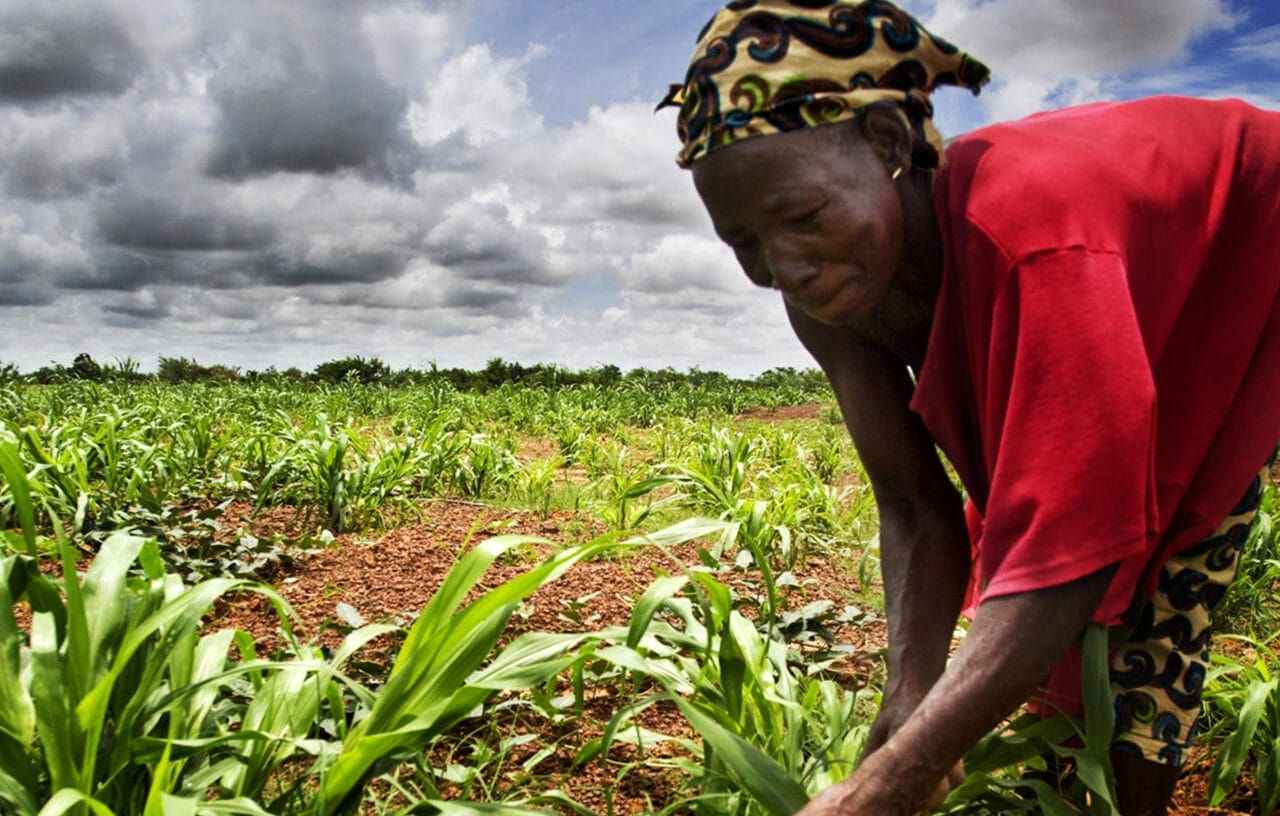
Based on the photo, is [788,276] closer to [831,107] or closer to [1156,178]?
[831,107]

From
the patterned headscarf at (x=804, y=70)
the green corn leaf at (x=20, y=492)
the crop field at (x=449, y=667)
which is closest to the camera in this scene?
the patterned headscarf at (x=804, y=70)

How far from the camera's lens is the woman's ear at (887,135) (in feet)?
3.63

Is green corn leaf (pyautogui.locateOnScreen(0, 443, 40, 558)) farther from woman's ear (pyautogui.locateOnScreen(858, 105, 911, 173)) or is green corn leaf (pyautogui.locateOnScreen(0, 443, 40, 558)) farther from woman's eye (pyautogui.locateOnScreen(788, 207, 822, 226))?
woman's ear (pyautogui.locateOnScreen(858, 105, 911, 173))

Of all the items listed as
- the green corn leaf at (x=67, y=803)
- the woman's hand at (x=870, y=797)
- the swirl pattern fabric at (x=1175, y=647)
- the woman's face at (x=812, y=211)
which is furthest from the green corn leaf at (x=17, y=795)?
the swirl pattern fabric at (x=1175, y=647)

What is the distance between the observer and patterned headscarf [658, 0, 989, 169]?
107cm

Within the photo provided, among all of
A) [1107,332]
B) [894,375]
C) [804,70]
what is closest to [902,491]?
[894,375]

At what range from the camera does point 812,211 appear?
1092mm

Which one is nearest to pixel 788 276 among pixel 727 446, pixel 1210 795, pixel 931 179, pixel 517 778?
pixel 931 179

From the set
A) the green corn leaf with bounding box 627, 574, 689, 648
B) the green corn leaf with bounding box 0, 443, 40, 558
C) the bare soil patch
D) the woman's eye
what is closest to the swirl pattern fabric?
the green corn leaf with bounding box 627, 574, 689, 648

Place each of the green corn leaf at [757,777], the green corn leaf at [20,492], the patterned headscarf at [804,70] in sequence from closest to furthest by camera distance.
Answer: the patterned headscarf at [804,70]
the green corn leaf at [757,777]
the green corn leaf at [20,492]

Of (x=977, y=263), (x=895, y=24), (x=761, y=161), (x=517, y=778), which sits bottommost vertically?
(x=517, y=778)

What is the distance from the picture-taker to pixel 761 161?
3.52ft

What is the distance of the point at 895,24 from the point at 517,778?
4.34ft

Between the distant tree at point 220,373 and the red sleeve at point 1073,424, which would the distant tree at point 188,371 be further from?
the red sleeve at point 1073,424
